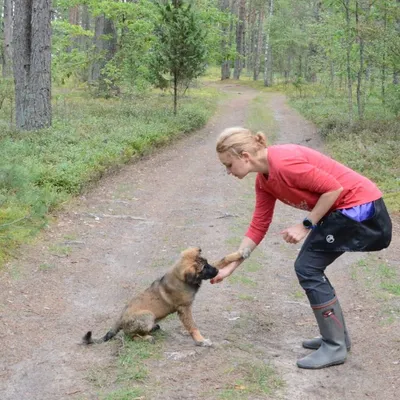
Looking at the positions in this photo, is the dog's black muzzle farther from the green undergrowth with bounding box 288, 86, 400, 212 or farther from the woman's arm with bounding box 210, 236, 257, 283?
the green undergrowth with bounding box 288, 86, 400, 212

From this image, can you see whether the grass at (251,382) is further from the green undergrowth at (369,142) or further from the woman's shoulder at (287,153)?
the green undergrowth at (369,142)

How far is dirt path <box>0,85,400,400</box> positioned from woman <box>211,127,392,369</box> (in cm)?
62

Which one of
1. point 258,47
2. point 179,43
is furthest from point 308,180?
point 258,47

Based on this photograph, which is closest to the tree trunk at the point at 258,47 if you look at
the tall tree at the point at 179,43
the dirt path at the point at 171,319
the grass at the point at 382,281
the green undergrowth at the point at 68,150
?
the green undergrowth at the point at 68,150

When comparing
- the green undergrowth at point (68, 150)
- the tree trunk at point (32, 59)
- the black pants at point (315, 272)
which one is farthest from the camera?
the tree trunk at point (32, 59)

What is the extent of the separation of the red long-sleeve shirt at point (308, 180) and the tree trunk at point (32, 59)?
12183mm

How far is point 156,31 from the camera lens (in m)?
22.2

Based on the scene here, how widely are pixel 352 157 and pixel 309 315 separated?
37.2 ft

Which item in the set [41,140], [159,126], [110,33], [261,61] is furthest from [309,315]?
[261,61]

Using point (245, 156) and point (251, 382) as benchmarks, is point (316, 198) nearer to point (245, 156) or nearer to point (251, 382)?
point (245, 156)

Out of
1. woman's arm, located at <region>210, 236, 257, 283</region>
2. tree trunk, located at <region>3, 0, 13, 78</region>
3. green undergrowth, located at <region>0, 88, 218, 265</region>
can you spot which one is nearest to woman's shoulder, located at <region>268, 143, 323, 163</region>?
woman's arm, located at <region>210, 236, 257, 283</region>

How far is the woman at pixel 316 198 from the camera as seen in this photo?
4.20 m

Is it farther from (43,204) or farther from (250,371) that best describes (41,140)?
(250,371)

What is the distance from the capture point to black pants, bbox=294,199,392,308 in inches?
171
